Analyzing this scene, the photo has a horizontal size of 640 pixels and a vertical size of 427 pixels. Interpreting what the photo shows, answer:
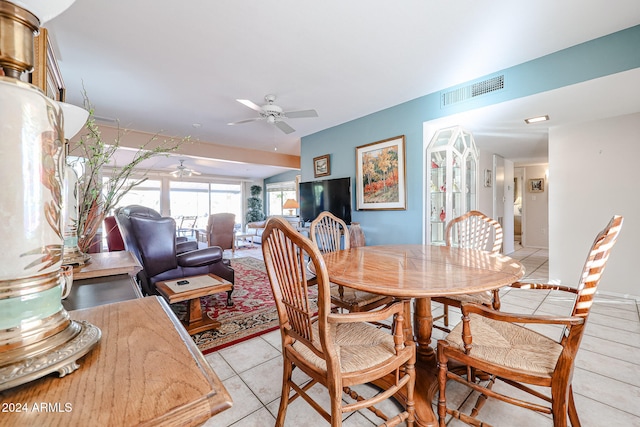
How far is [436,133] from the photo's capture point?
3.64 m

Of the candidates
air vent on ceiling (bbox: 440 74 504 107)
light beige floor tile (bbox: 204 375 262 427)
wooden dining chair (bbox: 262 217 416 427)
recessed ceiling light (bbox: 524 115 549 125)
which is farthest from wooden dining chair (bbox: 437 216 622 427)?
recessed ceiling light (bbox: 524 115 549 125)

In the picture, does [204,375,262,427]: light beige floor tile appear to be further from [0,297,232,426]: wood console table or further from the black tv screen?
the black tv screen

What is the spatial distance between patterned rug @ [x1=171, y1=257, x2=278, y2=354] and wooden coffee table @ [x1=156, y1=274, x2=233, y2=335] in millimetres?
73

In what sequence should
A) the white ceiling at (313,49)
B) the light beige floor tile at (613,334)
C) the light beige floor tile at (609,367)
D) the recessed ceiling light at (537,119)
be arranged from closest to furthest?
the light beige floor tile at (609,367) < the white ceiling at (313,49) < the light beige floor tile at (613,334) < the recessed ceiling light at (537,119)

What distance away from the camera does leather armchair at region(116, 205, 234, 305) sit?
2.42 meters

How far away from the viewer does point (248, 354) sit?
1.96m

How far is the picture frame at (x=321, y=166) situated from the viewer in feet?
15.9

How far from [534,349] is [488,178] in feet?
15.2

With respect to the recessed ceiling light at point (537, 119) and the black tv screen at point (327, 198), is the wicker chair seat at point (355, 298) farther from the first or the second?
the recessed ceiling light at point (537, 119)

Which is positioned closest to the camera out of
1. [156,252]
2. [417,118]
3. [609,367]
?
[609,367]

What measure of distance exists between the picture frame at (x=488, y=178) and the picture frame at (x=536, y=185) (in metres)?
2.50

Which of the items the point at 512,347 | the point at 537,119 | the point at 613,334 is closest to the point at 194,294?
the point at 512,347

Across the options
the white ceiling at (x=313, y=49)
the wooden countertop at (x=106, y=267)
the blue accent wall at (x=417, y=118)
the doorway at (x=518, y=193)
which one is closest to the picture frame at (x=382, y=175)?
the blue accent wall at (x=417, y=118)

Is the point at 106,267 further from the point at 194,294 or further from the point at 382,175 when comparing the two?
the point at 382,175
